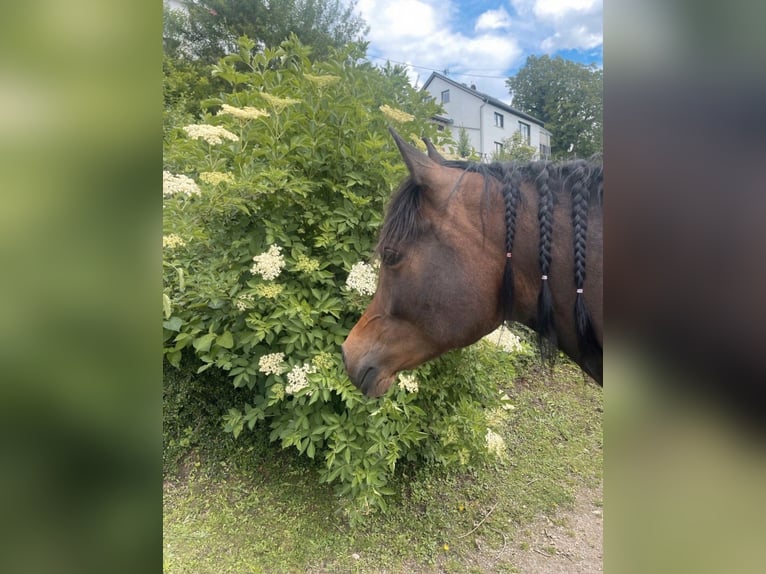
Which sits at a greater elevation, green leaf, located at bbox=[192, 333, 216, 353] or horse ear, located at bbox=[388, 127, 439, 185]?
horse ear, located at bbox=[388, 127, 439, 185]

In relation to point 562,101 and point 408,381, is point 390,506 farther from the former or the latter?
point 562,101

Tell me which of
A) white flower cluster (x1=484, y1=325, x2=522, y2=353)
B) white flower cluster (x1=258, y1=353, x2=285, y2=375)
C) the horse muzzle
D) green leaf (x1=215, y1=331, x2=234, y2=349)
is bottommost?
white flower cluster (x1=258, y1=353, x2=285, y2=375)

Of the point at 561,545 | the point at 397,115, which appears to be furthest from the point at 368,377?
the point at 561,545

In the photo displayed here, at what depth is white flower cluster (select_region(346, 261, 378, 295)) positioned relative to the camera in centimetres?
144

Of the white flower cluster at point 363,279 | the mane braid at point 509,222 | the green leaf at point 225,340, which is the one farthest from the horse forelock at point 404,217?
the green leaf at point 225,340

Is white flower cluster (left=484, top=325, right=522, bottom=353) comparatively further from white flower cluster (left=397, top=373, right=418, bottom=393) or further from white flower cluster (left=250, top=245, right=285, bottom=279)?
white flower cluster (left=250, top=245, right=285, bottom=279)

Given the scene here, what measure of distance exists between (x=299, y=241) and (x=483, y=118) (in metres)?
0.89

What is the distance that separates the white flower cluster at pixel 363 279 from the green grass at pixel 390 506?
1.00m

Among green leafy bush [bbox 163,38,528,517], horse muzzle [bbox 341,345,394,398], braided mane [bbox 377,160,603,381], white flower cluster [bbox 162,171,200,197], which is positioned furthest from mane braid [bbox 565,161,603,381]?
white flower cluster [bbox 162,171,200,197]

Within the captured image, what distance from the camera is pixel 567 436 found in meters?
2.05

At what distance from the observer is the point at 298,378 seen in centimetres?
147
